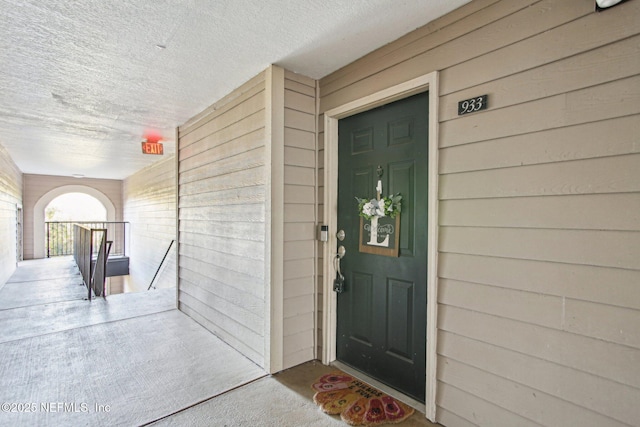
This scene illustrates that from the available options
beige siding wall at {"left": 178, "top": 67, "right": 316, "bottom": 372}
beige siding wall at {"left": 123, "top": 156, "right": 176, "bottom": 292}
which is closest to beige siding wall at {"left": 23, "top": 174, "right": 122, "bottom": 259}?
beige siding wall at {"left": 123, "top": 156, "right": 176, "bottom": 292}

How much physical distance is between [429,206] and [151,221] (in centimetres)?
723

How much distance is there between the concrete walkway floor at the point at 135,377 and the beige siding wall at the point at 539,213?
700 mm

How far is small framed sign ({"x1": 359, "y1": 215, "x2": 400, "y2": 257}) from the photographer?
216 cm

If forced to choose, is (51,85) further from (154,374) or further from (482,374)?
(482,374)

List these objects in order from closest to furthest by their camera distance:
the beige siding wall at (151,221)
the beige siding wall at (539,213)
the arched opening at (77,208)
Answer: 1. the beige siding wall at (539,213)
2. the beige siding wall at (151,221)
3. the arched opening at (77,208)

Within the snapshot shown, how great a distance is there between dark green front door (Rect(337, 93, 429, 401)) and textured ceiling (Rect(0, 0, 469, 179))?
532mm

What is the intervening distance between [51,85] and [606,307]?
3.99m

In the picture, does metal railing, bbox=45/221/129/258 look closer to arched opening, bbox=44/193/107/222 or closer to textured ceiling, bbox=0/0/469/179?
textured ceiling, bbox=0/0/469/179

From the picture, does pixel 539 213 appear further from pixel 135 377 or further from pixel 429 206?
pixel 135 377

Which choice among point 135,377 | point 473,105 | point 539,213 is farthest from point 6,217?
point 539,213

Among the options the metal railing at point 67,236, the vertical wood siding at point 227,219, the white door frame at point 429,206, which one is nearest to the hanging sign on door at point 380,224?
the white door frame at point 429,206

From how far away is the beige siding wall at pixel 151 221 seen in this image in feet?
21.0

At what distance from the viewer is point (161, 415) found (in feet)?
6.45

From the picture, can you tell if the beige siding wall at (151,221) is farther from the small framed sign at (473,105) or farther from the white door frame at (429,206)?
the small framed sign at (473,105)
